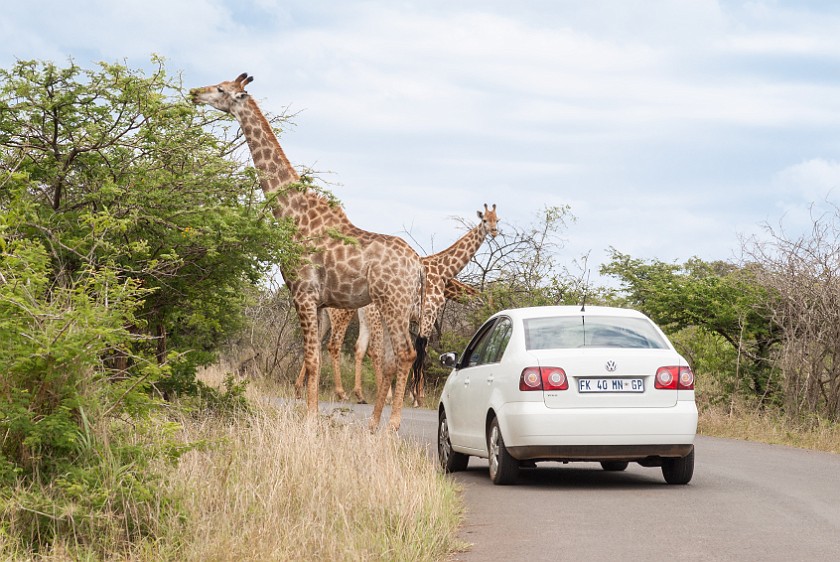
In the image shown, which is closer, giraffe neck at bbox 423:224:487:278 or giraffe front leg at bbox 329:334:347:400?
giraffe neck at bbox 423:224:487:278

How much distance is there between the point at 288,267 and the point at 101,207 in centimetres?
304

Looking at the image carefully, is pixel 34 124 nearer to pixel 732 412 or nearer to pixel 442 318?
pixel 732 412

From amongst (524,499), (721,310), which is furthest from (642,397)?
(721,310)

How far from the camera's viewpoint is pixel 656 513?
10.3m

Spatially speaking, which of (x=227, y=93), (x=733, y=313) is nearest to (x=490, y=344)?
(x=227, y=93)

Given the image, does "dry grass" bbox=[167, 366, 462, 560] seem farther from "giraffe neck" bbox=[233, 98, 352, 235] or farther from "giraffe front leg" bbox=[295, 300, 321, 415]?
"giraffe neck" bbox=[233, 98, 352, 235]

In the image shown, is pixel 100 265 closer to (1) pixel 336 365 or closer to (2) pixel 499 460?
(2) pixel 499 460

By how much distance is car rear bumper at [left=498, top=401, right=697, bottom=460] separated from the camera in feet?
37.8

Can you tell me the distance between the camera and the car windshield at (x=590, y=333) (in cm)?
1217

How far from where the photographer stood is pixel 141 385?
949 centimetres

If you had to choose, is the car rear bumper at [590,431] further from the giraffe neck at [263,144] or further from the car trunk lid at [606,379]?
the giraffe neck at [263,144]

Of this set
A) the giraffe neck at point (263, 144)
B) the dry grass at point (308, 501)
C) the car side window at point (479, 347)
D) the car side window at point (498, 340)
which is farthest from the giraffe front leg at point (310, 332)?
the dry grass at point (308, 501)

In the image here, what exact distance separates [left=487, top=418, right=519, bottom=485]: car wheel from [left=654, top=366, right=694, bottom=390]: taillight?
59.6 inches

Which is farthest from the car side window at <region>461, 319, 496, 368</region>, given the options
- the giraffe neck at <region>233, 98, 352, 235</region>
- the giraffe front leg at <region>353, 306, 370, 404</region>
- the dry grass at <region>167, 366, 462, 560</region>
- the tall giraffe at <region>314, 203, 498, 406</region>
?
the giraffe front leg at <region>353, 306, 370, 404</region>
